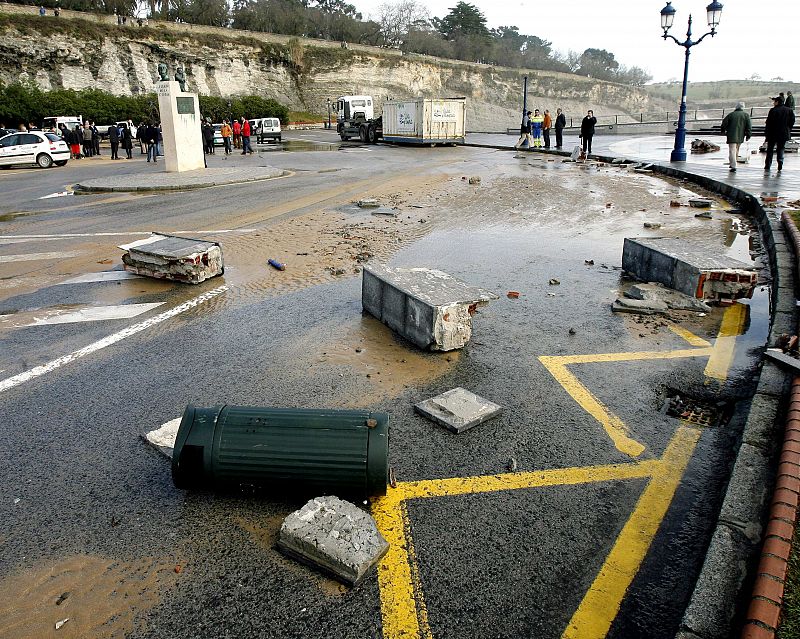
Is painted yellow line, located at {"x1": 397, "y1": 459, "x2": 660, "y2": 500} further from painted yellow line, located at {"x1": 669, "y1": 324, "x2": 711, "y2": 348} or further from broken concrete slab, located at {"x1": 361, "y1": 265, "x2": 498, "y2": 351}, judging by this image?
painted yellow line, located at {"x1": 669, "y1": 324, "x2": 711, "y2": 348}

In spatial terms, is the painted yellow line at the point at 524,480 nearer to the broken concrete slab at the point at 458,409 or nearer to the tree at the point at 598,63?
the broken concrete slab at the point at 458,409

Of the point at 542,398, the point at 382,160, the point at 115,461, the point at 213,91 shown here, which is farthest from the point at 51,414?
the point at 213,91

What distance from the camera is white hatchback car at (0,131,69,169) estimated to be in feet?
90.4

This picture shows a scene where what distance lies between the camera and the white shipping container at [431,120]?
36.7 metres

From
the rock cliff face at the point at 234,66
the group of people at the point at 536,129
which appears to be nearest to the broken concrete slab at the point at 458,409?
the group of people at the point at 536,129

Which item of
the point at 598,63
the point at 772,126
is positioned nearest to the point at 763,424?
the point at 772,126

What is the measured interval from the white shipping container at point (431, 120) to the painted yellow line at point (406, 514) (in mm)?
34964

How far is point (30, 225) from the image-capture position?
44.2 feet

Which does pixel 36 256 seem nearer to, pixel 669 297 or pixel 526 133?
pixel 669 297

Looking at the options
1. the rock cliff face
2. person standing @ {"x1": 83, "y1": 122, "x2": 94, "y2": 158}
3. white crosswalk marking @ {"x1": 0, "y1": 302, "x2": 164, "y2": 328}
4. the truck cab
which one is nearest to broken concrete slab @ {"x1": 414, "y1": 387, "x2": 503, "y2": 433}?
white crosswalk marking @ {"x1": 0, "y1": 302, "x2": 164, "y2": 328}

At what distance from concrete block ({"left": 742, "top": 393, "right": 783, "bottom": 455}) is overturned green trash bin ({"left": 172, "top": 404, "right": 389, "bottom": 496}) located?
247 centimetres

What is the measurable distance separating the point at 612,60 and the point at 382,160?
642ft

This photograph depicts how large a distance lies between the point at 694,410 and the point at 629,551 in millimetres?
1991

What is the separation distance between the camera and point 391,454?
4.18 m
